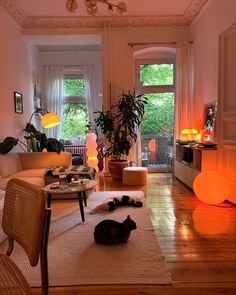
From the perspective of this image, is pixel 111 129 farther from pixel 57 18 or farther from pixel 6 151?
pixel 57 18

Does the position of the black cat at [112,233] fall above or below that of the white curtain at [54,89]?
below

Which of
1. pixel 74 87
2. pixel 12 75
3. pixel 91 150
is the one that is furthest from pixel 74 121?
pixel 12 75

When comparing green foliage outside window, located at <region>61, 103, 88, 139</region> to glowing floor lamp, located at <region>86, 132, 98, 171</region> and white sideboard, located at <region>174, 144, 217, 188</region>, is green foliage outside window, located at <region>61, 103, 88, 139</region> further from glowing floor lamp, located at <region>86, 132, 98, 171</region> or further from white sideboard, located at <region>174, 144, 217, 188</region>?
white sideboard, located at <region>174, 144, 217, 188</region>

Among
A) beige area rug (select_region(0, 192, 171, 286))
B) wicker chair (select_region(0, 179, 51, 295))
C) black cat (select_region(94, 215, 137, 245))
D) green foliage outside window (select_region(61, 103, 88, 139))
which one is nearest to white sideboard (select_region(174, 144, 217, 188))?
beige area rug (select_region(0, 192, 171, 286))

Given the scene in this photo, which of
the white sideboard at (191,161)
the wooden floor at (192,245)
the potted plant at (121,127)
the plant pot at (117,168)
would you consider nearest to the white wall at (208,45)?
the white sideboard at (191,161)

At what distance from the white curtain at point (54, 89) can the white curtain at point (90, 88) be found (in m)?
0.73

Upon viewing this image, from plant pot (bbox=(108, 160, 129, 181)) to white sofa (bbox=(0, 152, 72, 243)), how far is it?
1202 mm

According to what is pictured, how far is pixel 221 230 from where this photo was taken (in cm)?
303

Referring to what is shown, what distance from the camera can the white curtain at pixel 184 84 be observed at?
20.0 feet

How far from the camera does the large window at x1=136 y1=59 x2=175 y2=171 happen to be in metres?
6.77

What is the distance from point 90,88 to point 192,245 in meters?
6.28

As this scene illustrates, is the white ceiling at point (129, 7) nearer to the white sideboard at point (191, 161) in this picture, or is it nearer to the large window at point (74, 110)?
the large window at point (74, 110)

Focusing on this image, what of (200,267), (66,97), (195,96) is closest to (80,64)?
(66,97)

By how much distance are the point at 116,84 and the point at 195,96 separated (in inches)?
73.0
